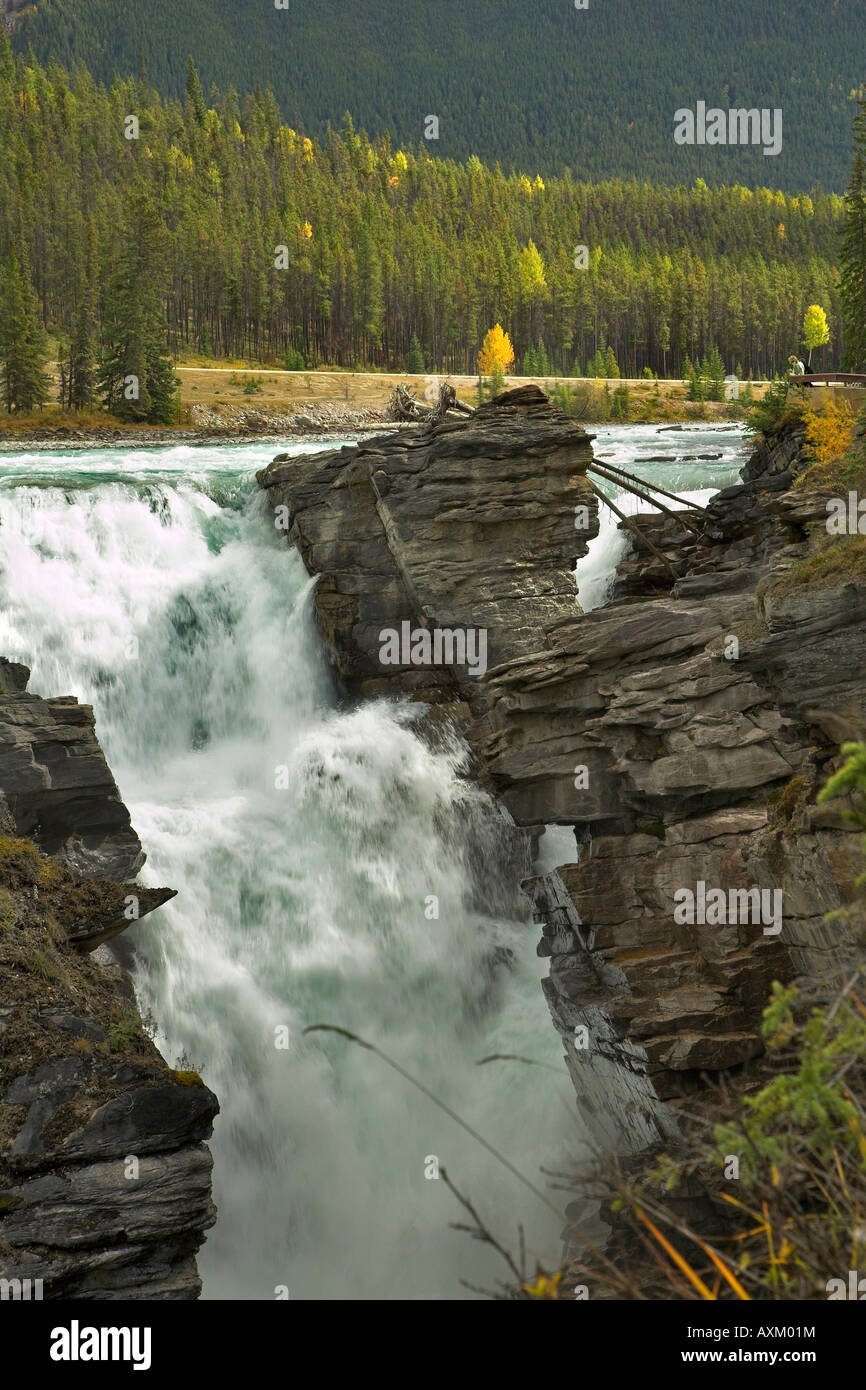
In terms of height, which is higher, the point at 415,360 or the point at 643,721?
the point at 415,360

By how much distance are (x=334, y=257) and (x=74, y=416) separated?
192 ft

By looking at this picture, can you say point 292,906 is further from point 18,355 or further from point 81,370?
point 18,355

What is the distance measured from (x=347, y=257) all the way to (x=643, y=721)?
10837 centimetres

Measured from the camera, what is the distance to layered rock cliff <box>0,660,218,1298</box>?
38.1 feet

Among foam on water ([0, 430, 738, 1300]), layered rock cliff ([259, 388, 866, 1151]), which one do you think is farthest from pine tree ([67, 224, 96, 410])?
layered rock cliff ([259, 388, 866, 1151])

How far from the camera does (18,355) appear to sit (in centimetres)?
6675

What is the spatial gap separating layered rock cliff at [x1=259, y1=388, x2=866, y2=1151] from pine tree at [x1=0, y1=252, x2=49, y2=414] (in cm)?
5091

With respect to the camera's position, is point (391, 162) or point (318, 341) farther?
point (391, 162)

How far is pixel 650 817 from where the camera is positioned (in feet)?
53.0

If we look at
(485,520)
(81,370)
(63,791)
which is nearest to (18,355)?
(81,370)

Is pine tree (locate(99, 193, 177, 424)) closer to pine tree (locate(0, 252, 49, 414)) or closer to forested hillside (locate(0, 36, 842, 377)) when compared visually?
forested hillside (locate(0, 36, 842, 377))
